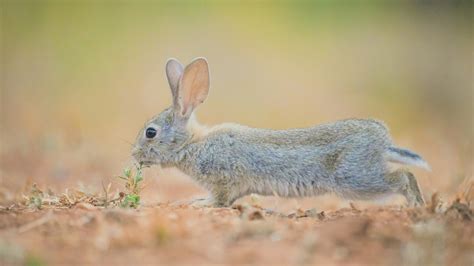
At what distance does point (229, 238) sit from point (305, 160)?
2.15 meters

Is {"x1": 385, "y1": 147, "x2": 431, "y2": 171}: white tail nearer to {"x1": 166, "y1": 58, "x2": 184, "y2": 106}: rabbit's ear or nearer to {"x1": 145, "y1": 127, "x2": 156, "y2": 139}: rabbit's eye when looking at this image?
{"x1": 166, "y1": 58, "x2": 184, "y2": 106}: rabbit's ear

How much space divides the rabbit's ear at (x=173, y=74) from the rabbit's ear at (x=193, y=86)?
0.17ft

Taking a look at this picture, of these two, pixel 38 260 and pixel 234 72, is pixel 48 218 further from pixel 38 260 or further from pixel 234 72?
pixel 234 72

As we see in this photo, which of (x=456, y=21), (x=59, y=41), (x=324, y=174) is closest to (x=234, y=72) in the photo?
(x=59, y=41)

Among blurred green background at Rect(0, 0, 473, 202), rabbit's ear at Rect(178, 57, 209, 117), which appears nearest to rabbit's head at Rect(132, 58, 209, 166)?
rabbit's ear at Rect(178, 57, 209, 117)

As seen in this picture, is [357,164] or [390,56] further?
[390,56]

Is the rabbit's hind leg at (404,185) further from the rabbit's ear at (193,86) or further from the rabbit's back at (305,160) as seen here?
the rabbit's ear at (193,86)

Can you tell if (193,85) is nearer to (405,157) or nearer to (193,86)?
(193,86)

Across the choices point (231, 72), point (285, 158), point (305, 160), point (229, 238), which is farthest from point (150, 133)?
point (231, 72)

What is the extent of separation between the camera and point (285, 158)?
6668 mm

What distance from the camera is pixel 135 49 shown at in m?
20.0

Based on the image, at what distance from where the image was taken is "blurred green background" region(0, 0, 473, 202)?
1095 cm

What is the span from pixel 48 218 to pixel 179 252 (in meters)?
1.11

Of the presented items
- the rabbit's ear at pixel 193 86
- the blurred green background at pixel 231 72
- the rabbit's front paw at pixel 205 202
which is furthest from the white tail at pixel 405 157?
the rabbit's ear at pixel 193 86
